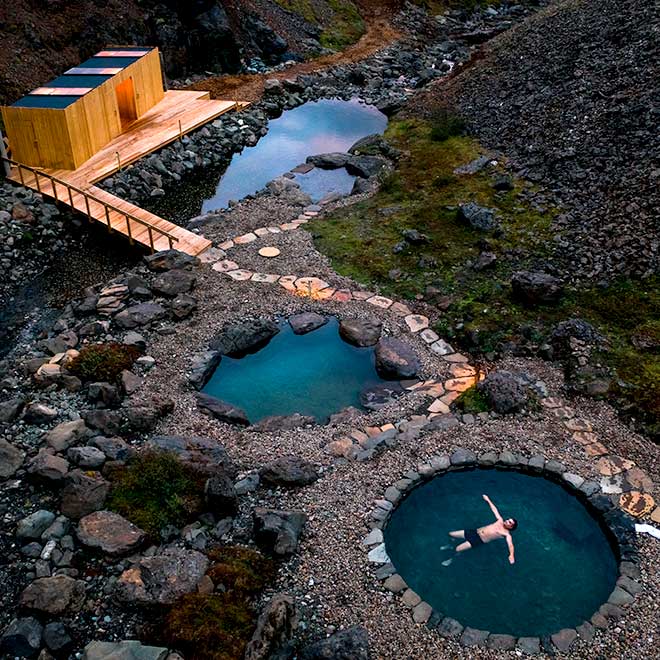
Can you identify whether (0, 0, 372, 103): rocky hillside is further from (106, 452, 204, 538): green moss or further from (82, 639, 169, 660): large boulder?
(82, 639, 169, 660): large boulder

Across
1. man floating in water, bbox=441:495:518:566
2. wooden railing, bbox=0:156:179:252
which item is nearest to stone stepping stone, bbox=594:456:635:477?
man floating in water, bbox=441:495:518:566

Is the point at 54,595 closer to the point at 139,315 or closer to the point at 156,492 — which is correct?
the point at 156,492

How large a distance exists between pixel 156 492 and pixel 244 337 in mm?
7072

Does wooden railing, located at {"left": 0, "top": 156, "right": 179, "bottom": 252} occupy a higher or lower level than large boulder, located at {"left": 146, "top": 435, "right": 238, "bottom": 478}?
higher

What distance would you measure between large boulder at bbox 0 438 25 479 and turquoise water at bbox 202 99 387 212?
1703 centimetres

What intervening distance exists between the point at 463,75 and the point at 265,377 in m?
26.4

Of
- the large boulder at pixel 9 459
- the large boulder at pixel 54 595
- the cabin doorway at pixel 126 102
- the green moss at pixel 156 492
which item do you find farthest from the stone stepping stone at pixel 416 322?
the cabin doorway at pixel 126 102

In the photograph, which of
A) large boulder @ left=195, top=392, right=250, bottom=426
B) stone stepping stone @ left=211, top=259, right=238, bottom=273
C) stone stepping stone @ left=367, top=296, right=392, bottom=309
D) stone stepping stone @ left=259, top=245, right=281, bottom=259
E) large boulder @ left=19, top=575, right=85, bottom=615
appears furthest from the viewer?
stone stepping stone @ left=259, top=245, right=281, bottom=259

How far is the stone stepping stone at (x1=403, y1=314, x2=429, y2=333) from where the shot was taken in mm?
21047

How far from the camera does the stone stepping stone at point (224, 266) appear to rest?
24219 millimetres

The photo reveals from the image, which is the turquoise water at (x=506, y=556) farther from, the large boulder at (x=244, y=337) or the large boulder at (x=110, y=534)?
the large boulder at (x=244, y=337)

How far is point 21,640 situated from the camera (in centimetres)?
1155

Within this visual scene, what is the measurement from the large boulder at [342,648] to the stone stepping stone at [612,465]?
7049 mm

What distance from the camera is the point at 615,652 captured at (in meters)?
11.7
